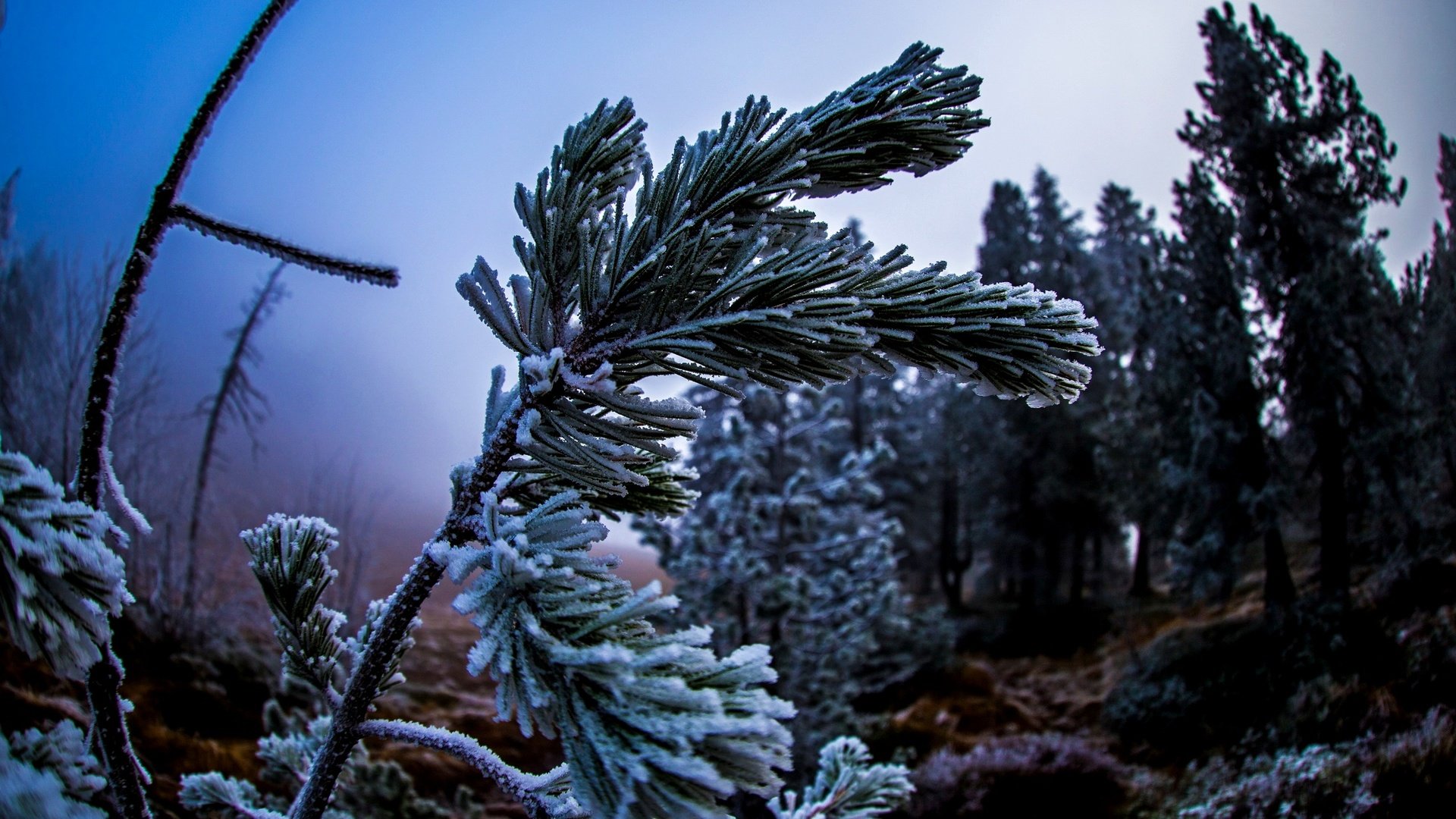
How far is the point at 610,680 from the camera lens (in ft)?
2.38

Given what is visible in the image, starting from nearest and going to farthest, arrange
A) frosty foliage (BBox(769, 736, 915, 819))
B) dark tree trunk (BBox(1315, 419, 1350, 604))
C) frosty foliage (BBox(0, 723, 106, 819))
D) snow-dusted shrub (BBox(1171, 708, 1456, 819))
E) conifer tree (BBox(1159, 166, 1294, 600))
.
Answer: frosty foliage (BBox(0, 723, 106, 819)) < frosty foliage (BBox(769, 736, 915, 819)) < snow-dusted shrub (BBox(1171, 708, 1456, 819)) < dark tree trunk (BBox(1315, 419, 1350, 604)) < conifer tree (BBox(1159, 166, 1294, 600))

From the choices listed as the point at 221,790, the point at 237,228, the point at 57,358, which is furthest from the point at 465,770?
the point at 57,358

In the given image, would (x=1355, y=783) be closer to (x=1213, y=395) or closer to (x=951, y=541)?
(x=1213, y=395)

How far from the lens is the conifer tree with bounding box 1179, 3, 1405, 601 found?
11195 mm

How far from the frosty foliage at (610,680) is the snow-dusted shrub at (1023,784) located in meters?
9.18

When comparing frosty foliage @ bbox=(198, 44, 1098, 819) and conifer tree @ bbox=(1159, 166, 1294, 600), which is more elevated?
conifer tree @ bbox=(1159, 166, 1294, 600)

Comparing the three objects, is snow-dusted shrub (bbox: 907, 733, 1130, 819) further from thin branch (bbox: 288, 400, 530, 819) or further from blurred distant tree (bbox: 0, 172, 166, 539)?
blurred distant tree (bbox: 0, 172, 166, 539)

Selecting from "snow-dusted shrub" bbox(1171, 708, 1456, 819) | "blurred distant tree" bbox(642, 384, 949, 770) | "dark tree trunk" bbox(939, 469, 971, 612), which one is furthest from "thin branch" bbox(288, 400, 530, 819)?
"dark tree trunk" bbox(939, 469, 971, 612)

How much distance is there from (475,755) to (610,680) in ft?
2.00

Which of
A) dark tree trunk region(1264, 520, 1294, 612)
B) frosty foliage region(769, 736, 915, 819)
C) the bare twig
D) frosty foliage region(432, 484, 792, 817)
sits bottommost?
frosty foliage region(769, 736, 915, 819)

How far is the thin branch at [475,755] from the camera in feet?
3.76

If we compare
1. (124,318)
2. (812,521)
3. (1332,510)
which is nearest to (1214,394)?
(1332,510)

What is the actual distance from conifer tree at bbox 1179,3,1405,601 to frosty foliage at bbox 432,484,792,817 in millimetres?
13839

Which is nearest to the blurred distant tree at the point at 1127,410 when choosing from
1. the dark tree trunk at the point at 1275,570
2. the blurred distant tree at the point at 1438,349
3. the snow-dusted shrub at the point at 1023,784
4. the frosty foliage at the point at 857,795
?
the dark tree trunk at the point at 1275,570
